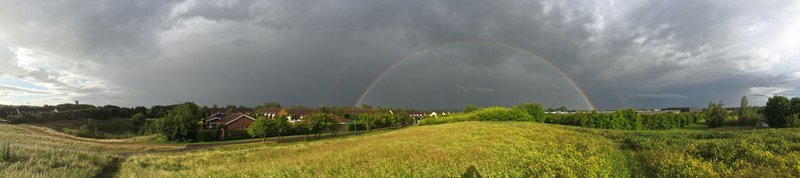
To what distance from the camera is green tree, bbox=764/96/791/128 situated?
79.4 m

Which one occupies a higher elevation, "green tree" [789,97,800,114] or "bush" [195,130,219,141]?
"green tree" [789,97,800,114]

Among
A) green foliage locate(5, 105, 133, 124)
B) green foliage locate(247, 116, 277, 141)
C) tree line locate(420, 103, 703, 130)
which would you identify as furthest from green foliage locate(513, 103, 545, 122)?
green foliage locate(5, 105, 133, 124)

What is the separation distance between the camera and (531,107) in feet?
316

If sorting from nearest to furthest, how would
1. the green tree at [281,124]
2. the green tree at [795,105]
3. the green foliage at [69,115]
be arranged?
1. the green tree at [281,124]
2. the green tree at [795,105]
3. the green foliage at [69,115]

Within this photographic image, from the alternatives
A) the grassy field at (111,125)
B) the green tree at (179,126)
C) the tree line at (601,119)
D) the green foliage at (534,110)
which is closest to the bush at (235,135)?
the green tree at (179,126)

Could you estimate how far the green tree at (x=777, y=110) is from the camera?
7936 cm

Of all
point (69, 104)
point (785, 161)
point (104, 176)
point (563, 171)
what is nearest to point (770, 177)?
point (785, 161)

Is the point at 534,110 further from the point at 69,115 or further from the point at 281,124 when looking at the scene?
the point at 69,115

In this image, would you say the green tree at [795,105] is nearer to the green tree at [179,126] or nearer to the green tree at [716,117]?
the green tree at [716,117]

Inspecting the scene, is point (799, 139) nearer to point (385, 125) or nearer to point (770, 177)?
point (770, 177)

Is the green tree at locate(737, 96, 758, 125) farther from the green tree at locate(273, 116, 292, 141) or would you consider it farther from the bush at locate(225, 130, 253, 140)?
the bush at locate(225, 130, 253, 140)

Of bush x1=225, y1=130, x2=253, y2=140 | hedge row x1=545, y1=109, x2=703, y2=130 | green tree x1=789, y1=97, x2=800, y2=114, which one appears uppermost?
green tree x1=789, y1=97, x2=800, y2=114

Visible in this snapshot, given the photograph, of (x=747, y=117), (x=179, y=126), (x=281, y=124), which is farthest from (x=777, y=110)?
(x=179, y=126)

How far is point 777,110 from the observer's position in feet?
269
